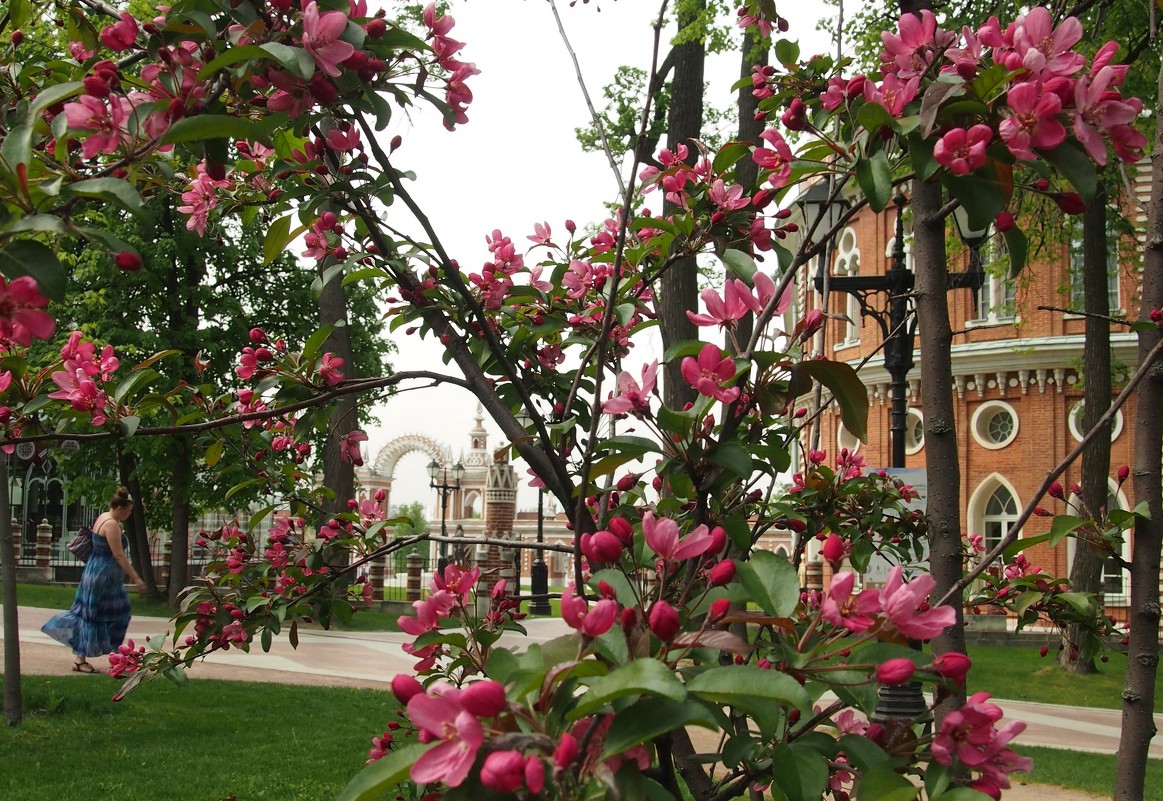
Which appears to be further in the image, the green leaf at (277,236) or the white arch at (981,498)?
the white arch at (981,498)

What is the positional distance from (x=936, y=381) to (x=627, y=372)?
112 centimetres

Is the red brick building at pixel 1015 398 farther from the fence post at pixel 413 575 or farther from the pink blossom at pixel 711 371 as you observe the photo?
the pink blossom at pixel 711 371

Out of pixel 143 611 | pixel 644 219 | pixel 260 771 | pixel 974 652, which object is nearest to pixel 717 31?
pixel 260 771

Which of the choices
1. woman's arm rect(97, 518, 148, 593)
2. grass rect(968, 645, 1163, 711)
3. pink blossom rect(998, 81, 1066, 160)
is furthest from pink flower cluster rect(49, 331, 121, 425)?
grass rect(968, 645, 1163, 711)

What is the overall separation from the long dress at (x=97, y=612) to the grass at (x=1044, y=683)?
8368 mm

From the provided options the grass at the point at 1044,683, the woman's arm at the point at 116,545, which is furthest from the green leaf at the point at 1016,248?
the grass at the point at 1044,683

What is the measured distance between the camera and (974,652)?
1622 centimetres

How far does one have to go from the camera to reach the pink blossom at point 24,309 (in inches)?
41.7

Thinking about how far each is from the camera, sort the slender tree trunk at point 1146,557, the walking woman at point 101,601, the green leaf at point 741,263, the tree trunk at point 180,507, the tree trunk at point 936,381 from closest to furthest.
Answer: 1. the green leaf at point 741,263
2. the slender tree trunk at point 1146,557
3. the tree trunk at point 936,381
4. the walking woman at point 101,601
5. the tree trunk at point 180,507

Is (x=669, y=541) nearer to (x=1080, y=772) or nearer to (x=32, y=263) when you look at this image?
(x=32, y=263)

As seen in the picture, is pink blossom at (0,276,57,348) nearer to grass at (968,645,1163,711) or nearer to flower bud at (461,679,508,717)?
flower bud at (461,679,508,717)

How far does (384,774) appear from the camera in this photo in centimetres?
85

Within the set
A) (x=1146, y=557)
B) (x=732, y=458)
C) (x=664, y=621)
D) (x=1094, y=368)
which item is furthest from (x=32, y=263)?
(x=1094, y=368)

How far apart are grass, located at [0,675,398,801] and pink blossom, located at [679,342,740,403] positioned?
15.8 feet
